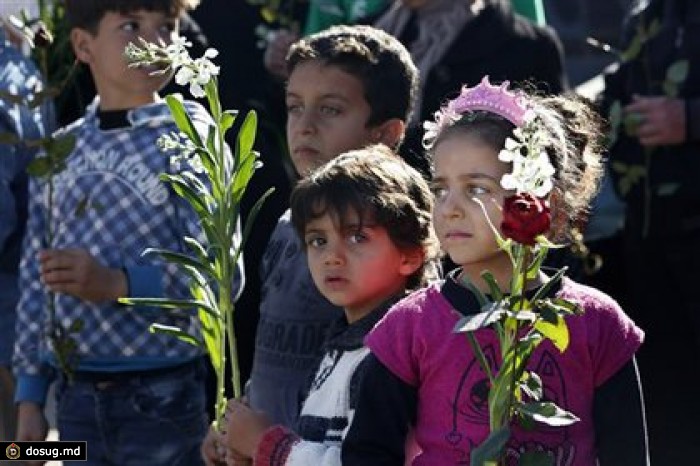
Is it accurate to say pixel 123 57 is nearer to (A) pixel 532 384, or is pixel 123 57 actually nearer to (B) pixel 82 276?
(B) pixel 82 276

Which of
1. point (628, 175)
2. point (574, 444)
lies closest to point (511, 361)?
point (574, 444)

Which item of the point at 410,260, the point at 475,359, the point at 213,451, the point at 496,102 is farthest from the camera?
the point at 213,451

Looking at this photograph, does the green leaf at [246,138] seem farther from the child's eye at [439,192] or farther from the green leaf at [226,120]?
the child's eye at [439,192]

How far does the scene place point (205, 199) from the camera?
2.96 metres

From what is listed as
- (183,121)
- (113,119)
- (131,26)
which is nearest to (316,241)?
(183,121)

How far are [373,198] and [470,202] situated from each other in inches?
16.3

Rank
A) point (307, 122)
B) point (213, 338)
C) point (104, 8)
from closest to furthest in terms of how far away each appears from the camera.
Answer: point (213, 338), point (307, 122), point (104, 8)

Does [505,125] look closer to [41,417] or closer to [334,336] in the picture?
[334,336]

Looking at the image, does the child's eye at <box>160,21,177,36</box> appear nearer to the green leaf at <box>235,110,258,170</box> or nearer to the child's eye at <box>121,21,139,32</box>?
the child's eye at <box>121,21,139,32</box>

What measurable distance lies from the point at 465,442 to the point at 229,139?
2.98 meters

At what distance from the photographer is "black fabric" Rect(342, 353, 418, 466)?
9.30 ft

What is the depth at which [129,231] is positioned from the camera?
4.21 metres

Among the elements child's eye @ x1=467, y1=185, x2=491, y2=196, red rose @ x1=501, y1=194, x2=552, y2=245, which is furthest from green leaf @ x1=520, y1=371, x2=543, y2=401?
child's eye @ x1=467, y1=185, x2=491, y2=196

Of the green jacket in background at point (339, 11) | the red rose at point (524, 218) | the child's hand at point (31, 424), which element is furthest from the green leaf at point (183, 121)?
the green jacket in background at point (339, 11)
